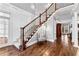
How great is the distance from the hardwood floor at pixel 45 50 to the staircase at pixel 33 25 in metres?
0.12

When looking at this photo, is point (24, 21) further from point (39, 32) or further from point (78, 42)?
point (78, 42)

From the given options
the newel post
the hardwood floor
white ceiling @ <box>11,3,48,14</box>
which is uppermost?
white ceiling @ <box>11,3,48,14</box>

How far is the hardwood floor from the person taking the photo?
1.99m

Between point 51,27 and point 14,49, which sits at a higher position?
point 51,27

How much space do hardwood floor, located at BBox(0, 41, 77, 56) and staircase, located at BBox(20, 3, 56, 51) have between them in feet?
0.39

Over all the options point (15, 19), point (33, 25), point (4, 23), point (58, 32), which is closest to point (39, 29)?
point (33, 25)

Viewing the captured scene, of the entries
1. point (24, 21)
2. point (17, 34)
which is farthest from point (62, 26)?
point (17, 34)

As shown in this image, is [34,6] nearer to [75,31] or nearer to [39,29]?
[39,29]

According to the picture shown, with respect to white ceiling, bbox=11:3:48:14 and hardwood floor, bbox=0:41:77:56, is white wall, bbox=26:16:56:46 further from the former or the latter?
white ceiling, bbox=11:3:48:14

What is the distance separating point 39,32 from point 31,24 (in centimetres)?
19

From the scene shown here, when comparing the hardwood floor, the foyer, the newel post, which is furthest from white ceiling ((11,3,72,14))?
the hardwood floor

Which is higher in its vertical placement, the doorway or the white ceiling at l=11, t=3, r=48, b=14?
the white ceiling at l=11, t=3, r=48, b=14

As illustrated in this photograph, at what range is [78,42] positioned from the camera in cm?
196

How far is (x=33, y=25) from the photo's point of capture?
197 centimetres
